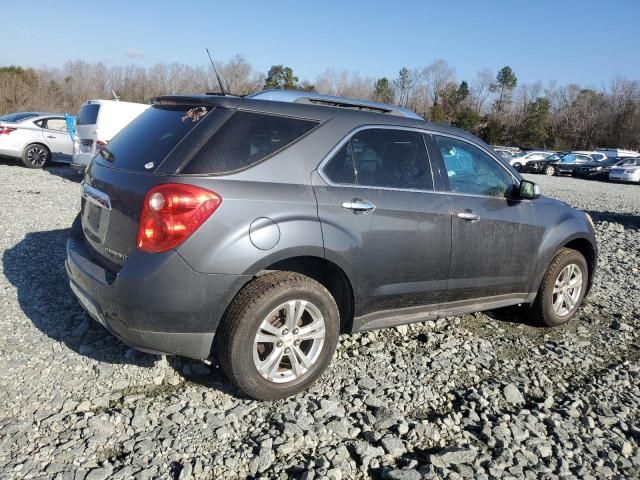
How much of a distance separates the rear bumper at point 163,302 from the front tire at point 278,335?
11 cm

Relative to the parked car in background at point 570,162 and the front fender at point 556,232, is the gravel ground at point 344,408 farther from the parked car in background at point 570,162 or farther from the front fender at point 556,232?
the parked car in background at point 570,162

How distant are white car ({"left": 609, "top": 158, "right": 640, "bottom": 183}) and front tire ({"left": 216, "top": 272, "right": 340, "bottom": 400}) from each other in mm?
29965

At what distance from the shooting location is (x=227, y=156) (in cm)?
302

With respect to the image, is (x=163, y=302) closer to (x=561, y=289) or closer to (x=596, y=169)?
(x=561, y=289)

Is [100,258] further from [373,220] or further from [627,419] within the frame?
[627,419]

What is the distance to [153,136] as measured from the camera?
10.8 feet

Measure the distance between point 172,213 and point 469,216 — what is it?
2.18 m

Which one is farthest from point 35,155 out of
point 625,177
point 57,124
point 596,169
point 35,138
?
point 596,169

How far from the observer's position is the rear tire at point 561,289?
461cm

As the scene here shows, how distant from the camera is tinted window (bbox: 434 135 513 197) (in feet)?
13.0

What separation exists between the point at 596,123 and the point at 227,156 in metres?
71.6

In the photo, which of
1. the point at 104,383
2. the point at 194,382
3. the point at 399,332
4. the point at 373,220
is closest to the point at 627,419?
the point at 399,332

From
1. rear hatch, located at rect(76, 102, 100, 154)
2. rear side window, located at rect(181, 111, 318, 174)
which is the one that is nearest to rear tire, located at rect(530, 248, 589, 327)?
rear side window, located at rect(181, 111, 318, 174)

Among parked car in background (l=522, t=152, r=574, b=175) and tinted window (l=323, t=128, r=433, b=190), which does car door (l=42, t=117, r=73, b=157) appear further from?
parked car in background (l=522, t=152, r=574, b=175)
